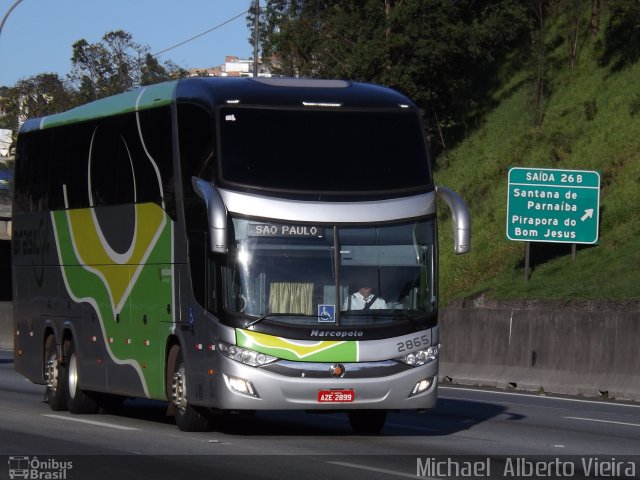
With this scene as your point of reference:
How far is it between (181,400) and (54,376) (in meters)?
4.73

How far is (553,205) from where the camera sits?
32000mm

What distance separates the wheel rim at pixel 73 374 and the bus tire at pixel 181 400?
11.4 feet

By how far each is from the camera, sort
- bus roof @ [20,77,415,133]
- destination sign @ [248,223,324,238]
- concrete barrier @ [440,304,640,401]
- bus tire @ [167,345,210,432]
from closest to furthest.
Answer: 1. destination sign @ [248,223,324,238]
2. bus roof @ [20,77,415,133]
3. bus tire @ [167,345,210,432]
4. concrete barrier @ [440,304,640,401]

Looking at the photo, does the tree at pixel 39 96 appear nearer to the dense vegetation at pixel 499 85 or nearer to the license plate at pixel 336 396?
the dense vegetation at pixel 499 85

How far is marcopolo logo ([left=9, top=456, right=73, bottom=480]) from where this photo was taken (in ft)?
37.5

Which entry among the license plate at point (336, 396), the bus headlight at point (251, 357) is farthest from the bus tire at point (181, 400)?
the license plate at point (336, 396)

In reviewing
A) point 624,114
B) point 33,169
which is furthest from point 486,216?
point 33,169

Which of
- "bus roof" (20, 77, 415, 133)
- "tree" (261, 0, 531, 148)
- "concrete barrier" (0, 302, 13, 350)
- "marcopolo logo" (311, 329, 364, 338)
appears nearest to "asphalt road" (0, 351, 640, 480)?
"marcopolo logo" (311, 329, 364, 338)

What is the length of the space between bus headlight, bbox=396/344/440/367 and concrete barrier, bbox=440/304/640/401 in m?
8.88

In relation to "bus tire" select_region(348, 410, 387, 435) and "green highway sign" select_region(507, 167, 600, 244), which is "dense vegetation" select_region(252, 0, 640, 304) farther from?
"bus tire" select_region(348, 410, 387, 435)

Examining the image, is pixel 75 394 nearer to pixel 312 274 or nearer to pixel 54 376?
pixel 54 376

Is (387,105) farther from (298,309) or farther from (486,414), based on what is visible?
(486,414)

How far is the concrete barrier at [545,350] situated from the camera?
23453 mm

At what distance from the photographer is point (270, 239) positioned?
48.0ft
